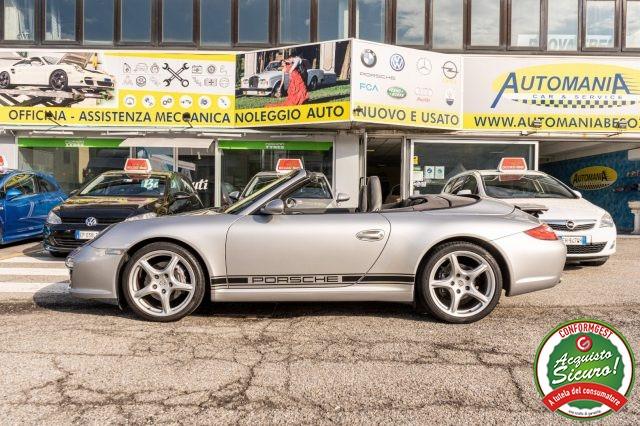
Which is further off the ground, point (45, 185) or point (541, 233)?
point (45, 185)

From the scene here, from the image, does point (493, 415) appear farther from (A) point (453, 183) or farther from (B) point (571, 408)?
(A) point (453, 183)

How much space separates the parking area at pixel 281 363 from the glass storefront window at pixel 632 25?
1142cm

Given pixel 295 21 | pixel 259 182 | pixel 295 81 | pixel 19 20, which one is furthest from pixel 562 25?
pixel 19 20

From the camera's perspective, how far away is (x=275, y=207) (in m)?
4.05

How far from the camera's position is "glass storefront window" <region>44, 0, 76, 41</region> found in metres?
13.7

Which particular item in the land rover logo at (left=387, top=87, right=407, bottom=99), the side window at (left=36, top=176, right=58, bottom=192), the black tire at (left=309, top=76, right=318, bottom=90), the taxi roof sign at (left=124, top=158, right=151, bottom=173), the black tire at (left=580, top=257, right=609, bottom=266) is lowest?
the black tire at (left=580, top=257, right=609, bottom=266)

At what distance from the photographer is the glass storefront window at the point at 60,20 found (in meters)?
13.7

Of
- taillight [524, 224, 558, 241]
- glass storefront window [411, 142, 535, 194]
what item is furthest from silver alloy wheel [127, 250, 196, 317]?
glass storefront window [411, 142, 535, 194]

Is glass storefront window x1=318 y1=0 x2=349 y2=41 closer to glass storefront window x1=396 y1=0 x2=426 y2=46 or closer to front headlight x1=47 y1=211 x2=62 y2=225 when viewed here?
glass storefront window x1=396 y1=0 x2=426 y2=46

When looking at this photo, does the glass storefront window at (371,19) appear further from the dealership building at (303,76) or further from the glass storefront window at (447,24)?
the glass storefront window at (447,24)

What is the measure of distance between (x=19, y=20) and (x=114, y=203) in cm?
962

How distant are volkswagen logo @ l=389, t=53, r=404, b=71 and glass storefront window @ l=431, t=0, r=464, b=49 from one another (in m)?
1.71

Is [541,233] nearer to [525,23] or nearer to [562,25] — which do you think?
[525,23]

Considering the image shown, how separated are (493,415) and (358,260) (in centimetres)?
179
